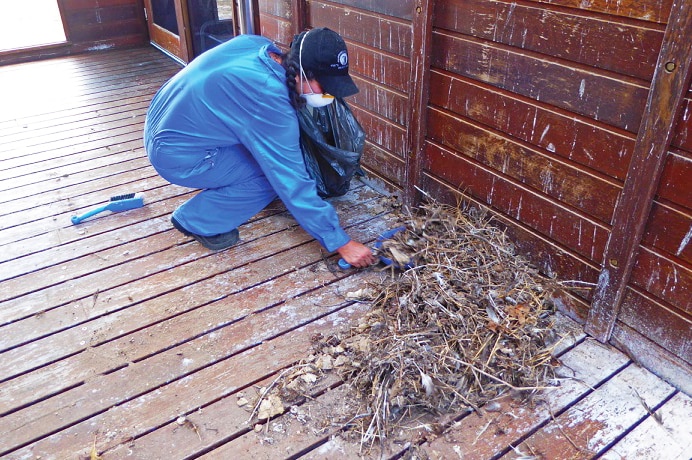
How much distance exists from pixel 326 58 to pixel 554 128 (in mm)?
928

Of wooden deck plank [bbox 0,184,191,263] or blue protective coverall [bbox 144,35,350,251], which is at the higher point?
blue protective coverall [bbox 144,35,350,251]

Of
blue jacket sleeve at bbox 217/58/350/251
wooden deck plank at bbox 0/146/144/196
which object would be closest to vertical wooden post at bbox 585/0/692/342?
blue jacket sleeve at bbox 217/58/350/251

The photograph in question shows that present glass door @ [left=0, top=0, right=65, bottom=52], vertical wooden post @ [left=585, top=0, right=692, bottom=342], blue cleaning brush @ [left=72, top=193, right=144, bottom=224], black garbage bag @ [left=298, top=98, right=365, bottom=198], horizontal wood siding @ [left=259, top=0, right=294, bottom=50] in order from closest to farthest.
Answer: vertical wooden post @ [left=585, top=0, right=692, bottom=342] → black garbage bag @ [left=298, top=98, right=365, bottom=198] → blue cleaning brush @ [left=72, top=193, right=144, bottom=224] → horizontal wood siding @ [left=259, top=0, right=294, bottom=50] → glass door @ [left=0, top=0, right=65, bottom=52]

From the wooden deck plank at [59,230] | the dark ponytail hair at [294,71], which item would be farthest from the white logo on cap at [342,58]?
the wooden deck plank at [59,230]

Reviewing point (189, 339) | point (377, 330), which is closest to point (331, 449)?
point (377, 330)

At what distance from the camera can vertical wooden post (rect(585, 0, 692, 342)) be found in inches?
68.7

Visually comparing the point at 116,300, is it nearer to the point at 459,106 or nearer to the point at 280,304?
the point at 280,304

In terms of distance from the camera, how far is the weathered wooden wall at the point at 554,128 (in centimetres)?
194

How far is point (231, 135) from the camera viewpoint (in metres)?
2.70

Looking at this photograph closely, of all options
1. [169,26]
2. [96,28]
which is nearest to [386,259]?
[169,26]

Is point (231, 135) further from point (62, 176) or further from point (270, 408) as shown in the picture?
point (62, 176)

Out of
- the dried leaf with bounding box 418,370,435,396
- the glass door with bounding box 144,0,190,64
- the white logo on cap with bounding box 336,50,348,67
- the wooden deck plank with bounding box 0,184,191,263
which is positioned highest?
the white logo on cap with bounding box 336,50,348,67

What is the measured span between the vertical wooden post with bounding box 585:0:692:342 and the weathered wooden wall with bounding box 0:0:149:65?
5.71 meters

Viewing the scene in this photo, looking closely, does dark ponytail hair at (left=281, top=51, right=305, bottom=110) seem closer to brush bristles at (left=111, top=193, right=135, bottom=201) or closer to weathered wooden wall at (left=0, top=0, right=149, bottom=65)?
brush bristles at (left=111, top=193, right=135, bottom=201)
